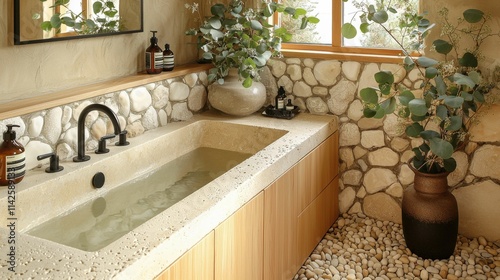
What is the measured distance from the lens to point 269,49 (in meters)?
3.23

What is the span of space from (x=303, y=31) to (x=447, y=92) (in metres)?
→ 1.01

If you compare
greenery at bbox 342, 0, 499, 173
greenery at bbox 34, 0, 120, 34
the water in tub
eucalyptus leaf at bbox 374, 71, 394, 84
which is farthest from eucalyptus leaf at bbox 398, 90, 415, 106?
greenery at bbox 34, 0, 120, 34

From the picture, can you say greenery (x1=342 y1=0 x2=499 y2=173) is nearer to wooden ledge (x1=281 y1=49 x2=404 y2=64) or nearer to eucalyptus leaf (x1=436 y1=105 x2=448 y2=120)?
eucalyptus leaf (x1=436 y1=105 x2=448 y2=120)

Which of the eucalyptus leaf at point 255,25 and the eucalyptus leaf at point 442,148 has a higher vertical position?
the eucalyptus leaf at point 255,25

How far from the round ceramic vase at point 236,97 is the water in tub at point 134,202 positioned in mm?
276

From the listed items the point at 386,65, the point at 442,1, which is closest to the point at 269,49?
the point at 386,65

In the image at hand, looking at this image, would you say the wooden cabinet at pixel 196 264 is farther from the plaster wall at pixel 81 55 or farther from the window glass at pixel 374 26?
the window glass at pixel 374 26

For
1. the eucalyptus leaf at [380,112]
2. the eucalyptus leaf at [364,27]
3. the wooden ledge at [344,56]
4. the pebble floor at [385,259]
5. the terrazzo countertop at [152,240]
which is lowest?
the pebble floor at [385,259]

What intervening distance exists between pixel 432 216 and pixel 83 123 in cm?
182

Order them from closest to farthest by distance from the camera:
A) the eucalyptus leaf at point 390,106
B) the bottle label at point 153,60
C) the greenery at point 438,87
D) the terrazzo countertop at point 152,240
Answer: the terrazzo countertop at point 152,240 → the greenery at point 438,87 → the eucalyptus leaf at point 390,106 → the bottle label at point 153,60

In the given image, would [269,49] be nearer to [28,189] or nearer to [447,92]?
[447,92]

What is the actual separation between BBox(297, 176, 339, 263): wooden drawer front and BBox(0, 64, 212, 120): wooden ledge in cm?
106

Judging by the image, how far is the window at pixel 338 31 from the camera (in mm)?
3197

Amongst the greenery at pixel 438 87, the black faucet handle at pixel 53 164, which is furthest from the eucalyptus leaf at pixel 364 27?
the black faucet handle at pixel 53 164
